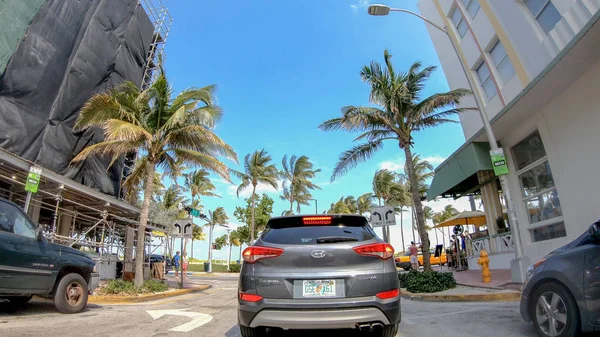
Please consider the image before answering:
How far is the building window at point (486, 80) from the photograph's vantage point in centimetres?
1445

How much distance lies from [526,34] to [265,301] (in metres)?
12.9

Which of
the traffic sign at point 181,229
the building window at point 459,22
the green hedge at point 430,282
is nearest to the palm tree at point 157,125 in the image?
the traffic sign at point 181,229

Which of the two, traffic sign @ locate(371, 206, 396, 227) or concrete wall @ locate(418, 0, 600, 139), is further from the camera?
traffic sign @ locate(371, 206, 396, 227)

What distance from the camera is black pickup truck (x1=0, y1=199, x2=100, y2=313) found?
5.81 meters

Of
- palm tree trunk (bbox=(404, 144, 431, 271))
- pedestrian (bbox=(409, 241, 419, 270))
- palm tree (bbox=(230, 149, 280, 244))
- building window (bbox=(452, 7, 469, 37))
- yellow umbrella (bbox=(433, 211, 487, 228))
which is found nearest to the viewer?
palm tree trunk (bbox=(404, 144, 431, 271))

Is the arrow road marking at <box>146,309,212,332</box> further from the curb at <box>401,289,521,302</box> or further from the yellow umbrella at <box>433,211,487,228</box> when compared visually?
the yellow umbrella at <box>433,211,487,228</box>

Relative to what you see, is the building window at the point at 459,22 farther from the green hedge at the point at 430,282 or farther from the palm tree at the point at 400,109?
the green hedge at the point at 430,282

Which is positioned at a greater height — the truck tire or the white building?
the white building

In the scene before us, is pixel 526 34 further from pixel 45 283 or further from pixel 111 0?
pixel 111 0

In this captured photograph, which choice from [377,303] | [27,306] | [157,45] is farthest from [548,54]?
[157,45]

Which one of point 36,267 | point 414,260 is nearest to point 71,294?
point 36,267

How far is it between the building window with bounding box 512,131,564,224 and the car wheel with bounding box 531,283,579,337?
7.86m

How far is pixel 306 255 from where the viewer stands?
3.58 meters

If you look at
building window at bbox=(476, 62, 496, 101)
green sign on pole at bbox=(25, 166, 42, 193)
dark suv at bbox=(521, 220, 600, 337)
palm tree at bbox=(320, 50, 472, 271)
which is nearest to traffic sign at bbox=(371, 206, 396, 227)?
palm tree at bbox=(320, 50, 472, 271)
